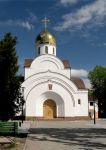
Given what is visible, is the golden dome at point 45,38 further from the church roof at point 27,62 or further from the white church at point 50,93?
the church roof at point 27,62

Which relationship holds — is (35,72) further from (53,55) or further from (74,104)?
(74,104)

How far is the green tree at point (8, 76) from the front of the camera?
21.5 metres

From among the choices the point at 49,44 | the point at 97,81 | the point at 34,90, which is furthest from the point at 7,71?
the point at 97,81

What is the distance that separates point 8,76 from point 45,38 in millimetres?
34441

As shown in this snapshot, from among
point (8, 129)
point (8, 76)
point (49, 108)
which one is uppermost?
point (8, 76)

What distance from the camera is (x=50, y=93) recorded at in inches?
2064

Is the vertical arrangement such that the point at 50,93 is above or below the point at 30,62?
below

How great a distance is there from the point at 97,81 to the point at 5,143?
58068 millimetres

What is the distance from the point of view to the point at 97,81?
245 feet

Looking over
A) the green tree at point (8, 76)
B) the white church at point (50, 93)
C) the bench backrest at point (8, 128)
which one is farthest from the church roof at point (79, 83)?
the green tree at point (8, 76)

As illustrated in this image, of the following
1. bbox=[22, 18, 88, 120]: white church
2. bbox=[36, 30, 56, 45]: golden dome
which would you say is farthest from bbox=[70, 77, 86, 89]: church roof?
bbox=[36, 30, 56, 45]: golden dome

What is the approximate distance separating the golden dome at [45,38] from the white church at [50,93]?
2201mm

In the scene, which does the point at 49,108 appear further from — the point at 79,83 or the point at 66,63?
the point at 66,63

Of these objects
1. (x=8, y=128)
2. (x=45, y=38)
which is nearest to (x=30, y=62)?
(x=45, y=38)
